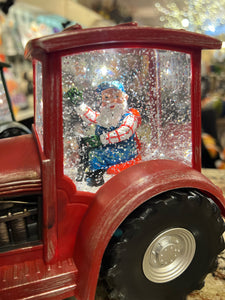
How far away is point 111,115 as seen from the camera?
0.86 meters

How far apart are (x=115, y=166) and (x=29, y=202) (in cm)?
30

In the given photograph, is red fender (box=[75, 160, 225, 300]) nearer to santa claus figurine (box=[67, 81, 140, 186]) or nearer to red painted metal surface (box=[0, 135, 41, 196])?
santa claus figurine (box=[67, 81, 140, 186])

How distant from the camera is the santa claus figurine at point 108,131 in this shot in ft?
2.71

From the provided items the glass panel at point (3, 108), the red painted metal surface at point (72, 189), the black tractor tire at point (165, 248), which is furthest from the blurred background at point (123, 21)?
the red painted metal surface at point (72, 189)

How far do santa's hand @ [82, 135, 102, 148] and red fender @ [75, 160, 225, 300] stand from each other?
0.41 ft

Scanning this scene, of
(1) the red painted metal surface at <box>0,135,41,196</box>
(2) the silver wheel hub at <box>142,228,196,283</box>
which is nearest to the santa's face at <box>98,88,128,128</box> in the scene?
(1) the red painted metal surface at <box>0,135,41,196</box>

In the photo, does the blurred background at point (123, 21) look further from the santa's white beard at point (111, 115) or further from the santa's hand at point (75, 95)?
the santa's hand at point (75, 95)

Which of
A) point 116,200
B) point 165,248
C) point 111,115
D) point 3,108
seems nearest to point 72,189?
point 116,200

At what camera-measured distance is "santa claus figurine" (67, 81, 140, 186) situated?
83cm

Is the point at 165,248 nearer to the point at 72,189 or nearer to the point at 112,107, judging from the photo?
the point at 72,189

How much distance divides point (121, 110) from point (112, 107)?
0.03m

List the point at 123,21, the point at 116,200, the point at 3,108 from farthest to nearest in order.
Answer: the point at 123,21
the point at 3,108
the point at 116,200

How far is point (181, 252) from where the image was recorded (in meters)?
0.95

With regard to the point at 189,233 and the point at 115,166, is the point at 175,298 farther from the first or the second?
the point at 115,166
